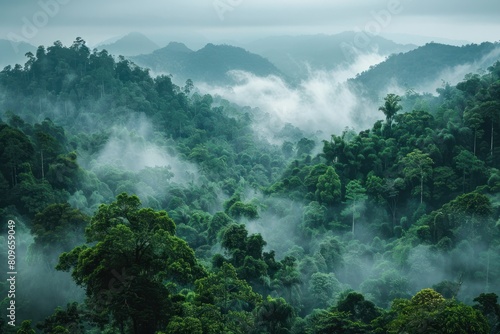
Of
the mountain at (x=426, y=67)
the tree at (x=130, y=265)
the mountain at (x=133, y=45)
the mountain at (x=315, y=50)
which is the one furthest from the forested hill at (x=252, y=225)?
the mountain at (x=133, y=45)

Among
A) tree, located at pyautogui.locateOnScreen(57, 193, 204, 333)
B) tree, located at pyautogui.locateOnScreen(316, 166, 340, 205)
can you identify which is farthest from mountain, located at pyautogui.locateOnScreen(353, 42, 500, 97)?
tree, located at pyautogui.locateOnScreen(57, 193, 204, 333)

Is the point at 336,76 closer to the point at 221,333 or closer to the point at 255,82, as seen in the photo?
the point at 255,82

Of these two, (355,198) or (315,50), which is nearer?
(355,198)

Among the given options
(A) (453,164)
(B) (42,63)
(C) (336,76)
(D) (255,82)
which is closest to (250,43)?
(C) (336,76)

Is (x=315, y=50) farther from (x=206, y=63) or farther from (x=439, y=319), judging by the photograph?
(x=439, y=319)

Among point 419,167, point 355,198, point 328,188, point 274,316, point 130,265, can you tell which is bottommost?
point 274,316

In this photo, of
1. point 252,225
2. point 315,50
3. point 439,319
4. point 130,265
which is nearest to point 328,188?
point 252,225

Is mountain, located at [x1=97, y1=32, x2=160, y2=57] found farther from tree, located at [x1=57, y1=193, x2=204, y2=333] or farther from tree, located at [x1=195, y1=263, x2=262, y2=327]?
tree, located at [x1=57, y1=193, x2=204, y2=333]
